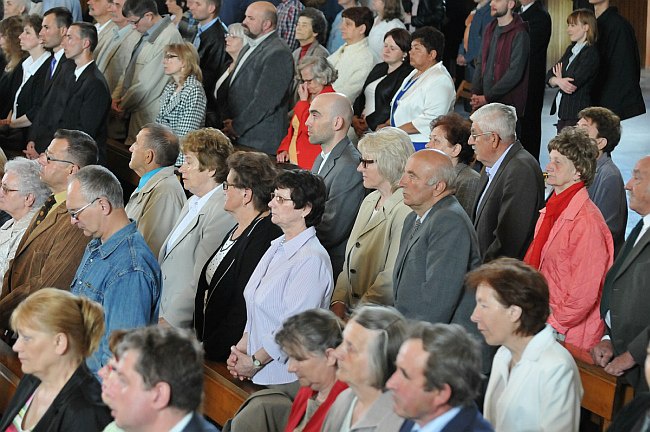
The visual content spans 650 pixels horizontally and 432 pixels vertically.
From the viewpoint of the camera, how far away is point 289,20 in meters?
9.70

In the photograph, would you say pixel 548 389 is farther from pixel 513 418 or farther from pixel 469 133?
pixel 469 133

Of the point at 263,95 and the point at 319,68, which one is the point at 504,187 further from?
the point at 263,95

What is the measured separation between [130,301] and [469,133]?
7.51ft

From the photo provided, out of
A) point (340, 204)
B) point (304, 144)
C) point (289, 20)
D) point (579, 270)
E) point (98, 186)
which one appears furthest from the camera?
point (289, 20)

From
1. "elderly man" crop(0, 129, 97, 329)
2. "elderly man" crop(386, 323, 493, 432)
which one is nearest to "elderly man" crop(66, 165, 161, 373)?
"elderly man" crop(0, 129, 97, 329)

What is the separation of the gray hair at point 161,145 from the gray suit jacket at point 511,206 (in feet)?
5.41

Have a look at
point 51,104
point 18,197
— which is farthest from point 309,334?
point 51,104

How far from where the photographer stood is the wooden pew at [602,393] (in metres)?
4.52

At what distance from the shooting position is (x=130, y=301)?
4574mm

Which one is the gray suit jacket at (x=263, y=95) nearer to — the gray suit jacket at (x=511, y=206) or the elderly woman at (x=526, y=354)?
the gray suit jacket at (x=511, y=206)

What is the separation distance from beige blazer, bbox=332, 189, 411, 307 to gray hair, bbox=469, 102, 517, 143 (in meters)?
0.79

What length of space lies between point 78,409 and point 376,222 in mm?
2013

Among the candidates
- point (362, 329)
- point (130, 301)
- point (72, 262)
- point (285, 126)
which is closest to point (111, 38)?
point (285, 126)

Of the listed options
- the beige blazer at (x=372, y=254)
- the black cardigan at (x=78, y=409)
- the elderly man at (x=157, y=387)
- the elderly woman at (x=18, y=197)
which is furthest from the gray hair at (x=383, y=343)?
the elderly woman at (x=18, y=197)
